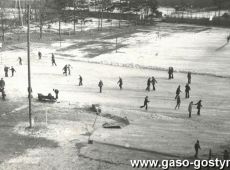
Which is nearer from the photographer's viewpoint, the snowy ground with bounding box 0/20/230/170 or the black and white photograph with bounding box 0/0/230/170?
the black and white photograph with bounding box 0/0/230/170

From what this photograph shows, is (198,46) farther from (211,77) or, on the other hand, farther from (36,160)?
(36,160)

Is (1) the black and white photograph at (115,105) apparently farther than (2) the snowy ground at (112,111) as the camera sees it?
No

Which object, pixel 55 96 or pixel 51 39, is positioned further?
pixel 51 39

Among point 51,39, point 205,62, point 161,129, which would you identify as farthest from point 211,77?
point 51,39

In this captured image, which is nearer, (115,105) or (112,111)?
(112,111)
